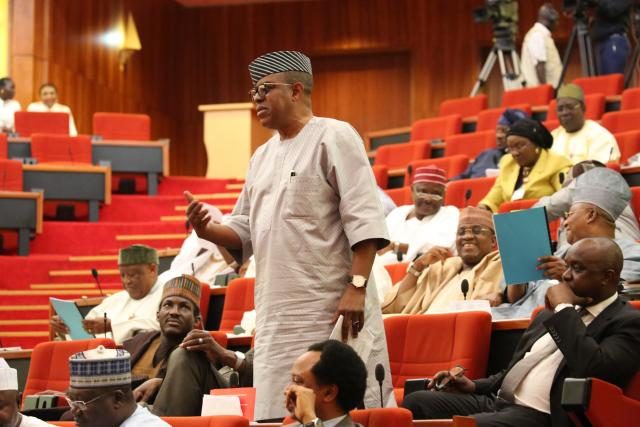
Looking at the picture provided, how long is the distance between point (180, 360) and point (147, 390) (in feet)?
0.90

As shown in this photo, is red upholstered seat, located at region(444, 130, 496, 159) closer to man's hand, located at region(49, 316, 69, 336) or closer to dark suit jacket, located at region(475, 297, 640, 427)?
man's hand, located at region(49, 316, 69, 336)

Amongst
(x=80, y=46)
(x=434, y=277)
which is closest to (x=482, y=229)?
(x=434, y=277)

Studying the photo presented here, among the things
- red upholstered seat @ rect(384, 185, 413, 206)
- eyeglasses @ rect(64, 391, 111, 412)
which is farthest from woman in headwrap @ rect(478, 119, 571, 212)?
eyeglasses @ rect(64, 391, 111, 412)

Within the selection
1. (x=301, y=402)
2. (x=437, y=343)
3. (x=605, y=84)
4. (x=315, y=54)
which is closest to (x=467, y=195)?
(x=605, y=84)

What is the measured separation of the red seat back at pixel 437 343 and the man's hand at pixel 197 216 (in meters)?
1.22

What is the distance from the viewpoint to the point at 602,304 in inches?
140

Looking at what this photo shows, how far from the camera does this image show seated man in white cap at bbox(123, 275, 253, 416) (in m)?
4.04

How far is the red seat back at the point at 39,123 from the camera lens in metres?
10.9

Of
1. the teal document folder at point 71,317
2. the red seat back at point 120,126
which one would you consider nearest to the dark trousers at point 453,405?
the teal document folder at point 71,317

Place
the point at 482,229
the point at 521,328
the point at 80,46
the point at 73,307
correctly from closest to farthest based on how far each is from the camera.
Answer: the point at 521,328 → the point at 482,229 → the point at 73,307 → the point at 80,46

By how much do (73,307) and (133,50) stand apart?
8491 mm

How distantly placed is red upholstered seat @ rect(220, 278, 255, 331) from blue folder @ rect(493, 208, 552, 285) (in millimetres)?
1941

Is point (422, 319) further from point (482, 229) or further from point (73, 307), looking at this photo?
point (73, 307)

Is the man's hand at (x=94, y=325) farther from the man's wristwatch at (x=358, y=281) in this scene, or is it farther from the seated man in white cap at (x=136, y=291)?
the man's wristwatch at (x=358, y=281)
